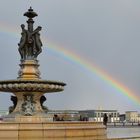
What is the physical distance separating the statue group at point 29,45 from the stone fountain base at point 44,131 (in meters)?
7.09

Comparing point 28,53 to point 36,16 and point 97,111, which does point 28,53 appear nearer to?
point 36,16

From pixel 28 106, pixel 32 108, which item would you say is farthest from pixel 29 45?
pixel 32 108

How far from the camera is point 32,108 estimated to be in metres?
24.0

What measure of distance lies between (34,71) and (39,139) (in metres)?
7.53

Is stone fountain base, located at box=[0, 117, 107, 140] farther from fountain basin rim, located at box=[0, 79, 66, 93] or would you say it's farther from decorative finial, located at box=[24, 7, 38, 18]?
decorative finial, located at box=[24, 7, 38, 18]

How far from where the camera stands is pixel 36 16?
26734mm

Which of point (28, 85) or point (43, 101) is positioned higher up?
point (28, 85)

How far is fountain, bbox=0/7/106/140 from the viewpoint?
716 inches

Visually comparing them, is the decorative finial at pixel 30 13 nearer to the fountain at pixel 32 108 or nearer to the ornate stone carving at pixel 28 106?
the fountain at pixel 32 108

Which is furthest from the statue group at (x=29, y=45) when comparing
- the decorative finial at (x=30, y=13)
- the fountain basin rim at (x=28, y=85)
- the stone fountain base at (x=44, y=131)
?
the stone fountain base at (x=44, y=131)

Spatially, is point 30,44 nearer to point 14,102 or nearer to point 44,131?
point 14,102

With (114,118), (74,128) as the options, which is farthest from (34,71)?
(114,118)

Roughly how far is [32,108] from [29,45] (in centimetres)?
379

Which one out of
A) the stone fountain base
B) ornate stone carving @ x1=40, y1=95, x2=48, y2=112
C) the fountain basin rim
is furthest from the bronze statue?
the stone fountain base
